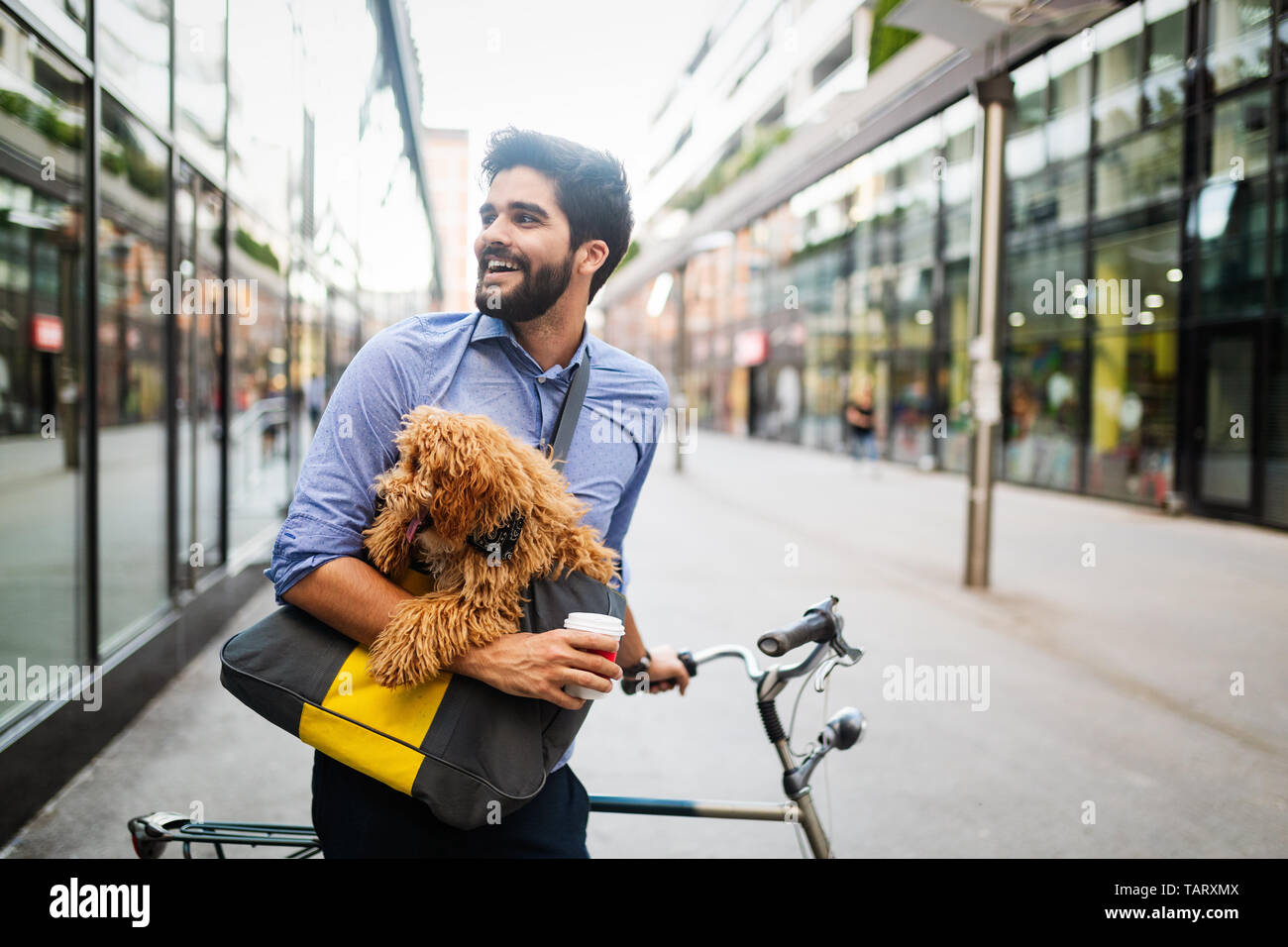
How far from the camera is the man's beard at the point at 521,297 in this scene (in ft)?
5.12

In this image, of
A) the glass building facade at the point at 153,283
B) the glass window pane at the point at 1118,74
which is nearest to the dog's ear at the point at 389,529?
the glass building facade at the point at 153,283

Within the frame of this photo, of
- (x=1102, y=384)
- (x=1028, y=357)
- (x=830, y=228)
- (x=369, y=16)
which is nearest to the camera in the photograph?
(x=369, y=16)

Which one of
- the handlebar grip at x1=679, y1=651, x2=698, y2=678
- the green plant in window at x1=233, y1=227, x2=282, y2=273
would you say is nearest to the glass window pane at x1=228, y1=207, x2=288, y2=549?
the green plant in window at x1=233, y1=227, x2=282, y2=273

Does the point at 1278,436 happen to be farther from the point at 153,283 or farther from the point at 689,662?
the point at 153,283

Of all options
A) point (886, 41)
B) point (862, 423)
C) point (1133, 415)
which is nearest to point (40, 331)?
point (886, 41)

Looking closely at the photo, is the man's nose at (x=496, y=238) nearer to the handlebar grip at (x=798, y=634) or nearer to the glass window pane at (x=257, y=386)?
the handlebar grip at (x=798, y=634)

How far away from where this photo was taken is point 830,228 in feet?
82.9

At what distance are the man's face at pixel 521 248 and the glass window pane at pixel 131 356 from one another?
3625 millimetres

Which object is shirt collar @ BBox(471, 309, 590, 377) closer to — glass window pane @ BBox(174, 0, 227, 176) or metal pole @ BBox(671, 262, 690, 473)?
glass window pane @ BBox(174, 0, 227, 176)

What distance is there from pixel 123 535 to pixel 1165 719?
7.13 m

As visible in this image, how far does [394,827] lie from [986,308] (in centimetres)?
739

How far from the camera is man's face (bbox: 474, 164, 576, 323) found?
5.13ft

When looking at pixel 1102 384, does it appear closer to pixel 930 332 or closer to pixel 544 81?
pixel 930 332
